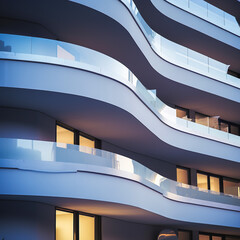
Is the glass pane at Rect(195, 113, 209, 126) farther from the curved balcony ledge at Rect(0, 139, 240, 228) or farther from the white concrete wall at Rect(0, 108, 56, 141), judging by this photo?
the white concrete wall at Rect(0, 108, 56, 141)

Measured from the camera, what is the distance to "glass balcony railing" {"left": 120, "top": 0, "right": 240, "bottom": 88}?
77.0 feet

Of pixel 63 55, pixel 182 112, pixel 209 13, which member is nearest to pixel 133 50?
pixel 63 55

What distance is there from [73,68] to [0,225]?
5800 mm

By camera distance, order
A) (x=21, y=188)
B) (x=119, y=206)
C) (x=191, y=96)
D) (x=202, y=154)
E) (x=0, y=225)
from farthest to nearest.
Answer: (x=191, y=96), (x=202, y=154), (x=119, y=206), (x=0, y=225), (x=21, y=188)

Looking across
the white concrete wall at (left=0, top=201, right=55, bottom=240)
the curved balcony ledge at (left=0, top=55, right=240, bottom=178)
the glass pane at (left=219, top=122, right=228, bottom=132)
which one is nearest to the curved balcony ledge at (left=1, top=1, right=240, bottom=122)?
the glass pane at (left=219, top=122, right=228, bottom=132)

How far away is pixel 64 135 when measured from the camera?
66.9 ft

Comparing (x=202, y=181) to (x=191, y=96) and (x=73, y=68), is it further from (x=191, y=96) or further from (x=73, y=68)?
(x=73, y=68)

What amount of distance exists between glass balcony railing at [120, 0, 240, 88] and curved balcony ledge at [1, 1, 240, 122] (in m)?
0.31

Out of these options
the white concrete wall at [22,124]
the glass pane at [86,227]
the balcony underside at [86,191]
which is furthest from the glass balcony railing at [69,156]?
the glass pane at [86,227]

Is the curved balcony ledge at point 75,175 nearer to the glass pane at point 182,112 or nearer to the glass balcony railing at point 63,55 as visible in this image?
the glass balcony railing at point 63,55

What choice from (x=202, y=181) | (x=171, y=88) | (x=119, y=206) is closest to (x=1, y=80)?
(x=119, y=206)

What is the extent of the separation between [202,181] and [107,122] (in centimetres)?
1307

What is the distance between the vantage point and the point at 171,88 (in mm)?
27000

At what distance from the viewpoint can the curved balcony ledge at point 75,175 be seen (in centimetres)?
1548
